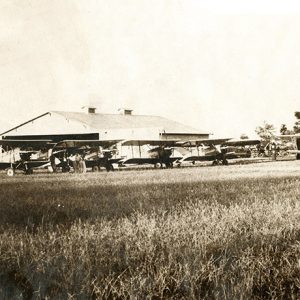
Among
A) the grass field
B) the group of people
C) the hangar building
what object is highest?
the hangar building

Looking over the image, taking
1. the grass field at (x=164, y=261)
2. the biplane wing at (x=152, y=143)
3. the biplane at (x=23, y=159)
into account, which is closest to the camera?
the grass field at (x=164, y=261)

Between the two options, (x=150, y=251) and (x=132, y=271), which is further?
(x=150, y=251)

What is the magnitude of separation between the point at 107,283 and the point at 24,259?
1.01 m

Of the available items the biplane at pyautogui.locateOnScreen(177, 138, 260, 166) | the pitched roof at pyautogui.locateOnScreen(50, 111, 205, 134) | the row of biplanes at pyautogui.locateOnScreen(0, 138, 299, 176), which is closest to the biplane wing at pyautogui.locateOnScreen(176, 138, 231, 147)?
the biplane at pyautogui.locateOnScreen(177, 138, 260, 166)

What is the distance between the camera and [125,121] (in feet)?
185

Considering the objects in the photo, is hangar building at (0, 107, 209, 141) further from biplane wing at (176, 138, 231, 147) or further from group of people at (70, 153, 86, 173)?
group of people at (70, 153, 86, 173)

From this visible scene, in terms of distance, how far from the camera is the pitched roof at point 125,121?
1971 inches

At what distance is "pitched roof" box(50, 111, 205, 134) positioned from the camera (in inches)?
1971

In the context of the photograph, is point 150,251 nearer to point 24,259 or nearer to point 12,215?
point 24,259

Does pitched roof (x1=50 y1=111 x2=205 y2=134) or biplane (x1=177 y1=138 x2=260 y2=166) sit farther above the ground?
pitched roof (x1=50 y1=111 x2=205 y2=134)

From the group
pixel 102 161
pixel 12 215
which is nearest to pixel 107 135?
pixel 102 161

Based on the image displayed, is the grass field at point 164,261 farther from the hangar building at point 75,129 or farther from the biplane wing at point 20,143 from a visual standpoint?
the hangar building at point 75,129

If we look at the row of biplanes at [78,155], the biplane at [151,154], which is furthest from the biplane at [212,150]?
the biplane at [151,154]

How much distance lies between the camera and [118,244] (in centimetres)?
423
